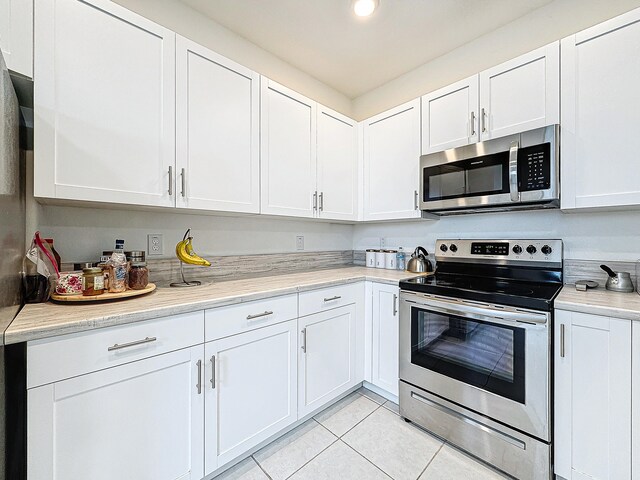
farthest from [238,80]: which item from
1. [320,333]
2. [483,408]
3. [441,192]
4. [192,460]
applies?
[483,408]

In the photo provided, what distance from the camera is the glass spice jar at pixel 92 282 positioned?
1.17m

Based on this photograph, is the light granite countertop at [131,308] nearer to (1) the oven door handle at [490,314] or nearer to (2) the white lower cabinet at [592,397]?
(1) the oven door handle at [490,314]

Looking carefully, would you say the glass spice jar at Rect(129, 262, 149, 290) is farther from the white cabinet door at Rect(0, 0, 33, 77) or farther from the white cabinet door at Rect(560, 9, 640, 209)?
the white cabinet door at Rect(560, 9, 640, 209)

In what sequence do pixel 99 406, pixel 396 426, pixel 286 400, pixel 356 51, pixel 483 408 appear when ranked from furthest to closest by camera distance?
pixel 356 51 < pixel 396 426 < pixel 286 400 < pixel 483 408 < pixel 99 406

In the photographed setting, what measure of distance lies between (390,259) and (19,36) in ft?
8.21

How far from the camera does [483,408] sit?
4.82 feet

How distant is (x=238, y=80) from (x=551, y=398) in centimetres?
236

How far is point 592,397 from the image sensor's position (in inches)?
47.6

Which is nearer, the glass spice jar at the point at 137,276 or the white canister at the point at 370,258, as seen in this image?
the glass spice jar at the point at 137,276

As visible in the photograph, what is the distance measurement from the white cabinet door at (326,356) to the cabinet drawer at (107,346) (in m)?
0.70

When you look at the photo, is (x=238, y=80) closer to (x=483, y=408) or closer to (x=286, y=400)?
(x=286, y=400)

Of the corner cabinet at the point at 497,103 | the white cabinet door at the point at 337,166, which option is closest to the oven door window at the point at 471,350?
the white cabinet door at the point at 337,166

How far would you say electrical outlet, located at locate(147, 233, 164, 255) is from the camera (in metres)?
1.67

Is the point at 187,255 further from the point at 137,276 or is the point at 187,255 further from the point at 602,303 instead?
the point at 602,303
